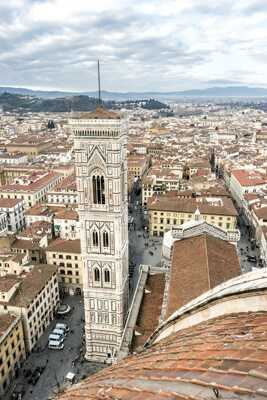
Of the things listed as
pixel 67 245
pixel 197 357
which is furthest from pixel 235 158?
pixel 197 357

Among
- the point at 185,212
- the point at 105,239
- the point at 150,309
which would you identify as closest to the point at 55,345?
the point at 105,239

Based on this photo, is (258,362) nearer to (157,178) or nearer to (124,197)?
(124,197)

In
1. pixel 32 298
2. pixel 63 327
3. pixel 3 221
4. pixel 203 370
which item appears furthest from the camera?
pixel 3 221

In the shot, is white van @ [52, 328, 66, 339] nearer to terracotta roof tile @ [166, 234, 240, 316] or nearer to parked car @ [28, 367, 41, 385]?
parked car @ [28, 367, 41, 385]

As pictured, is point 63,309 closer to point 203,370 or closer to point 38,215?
point 38,215

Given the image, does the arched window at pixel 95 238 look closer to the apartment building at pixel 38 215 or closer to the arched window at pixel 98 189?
the arched window at pixel 98 189

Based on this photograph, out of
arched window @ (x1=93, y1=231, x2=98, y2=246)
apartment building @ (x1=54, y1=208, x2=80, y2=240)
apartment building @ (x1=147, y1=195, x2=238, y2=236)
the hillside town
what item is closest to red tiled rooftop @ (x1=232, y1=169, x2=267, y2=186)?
the hillside town
